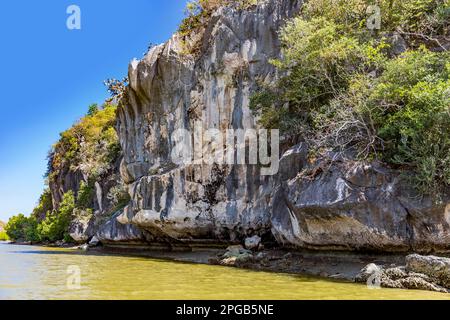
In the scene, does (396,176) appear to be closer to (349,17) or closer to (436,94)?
(436,94)

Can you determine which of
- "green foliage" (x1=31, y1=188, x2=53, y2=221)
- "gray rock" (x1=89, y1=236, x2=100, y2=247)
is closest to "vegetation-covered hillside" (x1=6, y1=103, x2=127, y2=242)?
"gray rock" (x1=89, y1=236, x2=100, y2=247)

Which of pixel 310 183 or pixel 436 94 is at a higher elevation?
pixel 436 94

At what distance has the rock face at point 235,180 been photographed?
11.3m

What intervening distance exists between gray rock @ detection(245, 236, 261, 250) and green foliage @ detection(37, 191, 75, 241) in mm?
25926

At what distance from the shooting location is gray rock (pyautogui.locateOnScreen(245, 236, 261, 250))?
16.2 m

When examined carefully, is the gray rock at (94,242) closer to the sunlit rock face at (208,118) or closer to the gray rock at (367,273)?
the sunlit rock face at (208,118)

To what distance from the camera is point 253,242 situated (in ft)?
53.5

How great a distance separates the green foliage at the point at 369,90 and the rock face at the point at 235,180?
73 cm

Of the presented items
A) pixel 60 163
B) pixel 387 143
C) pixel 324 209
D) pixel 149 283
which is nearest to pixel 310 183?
pixel 324 209

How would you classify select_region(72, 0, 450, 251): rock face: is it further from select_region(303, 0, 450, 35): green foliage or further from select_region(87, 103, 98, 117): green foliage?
select_region(87, 103, 98, 117): green foliage

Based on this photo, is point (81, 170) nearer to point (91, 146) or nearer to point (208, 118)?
point (91, 146)
